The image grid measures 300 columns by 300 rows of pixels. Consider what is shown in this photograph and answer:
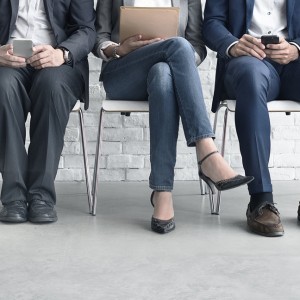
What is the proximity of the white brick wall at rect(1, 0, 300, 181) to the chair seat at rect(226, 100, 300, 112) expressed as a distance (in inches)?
31.8

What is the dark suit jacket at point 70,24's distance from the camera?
243 cm

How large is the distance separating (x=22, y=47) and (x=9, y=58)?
3.3 inches

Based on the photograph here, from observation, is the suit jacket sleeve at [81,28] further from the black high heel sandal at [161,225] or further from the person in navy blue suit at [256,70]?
the black high heel sandal at [161,225]

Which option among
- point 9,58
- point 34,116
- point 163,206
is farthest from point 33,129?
point 163,206

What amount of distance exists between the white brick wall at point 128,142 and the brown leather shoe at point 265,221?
1.05 m

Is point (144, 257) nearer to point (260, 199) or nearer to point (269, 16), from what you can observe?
point (260, 199)

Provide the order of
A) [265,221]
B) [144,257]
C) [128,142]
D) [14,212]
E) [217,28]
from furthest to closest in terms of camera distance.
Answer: [128,142] < [217,28] < [14,212] < [265,221] < [144,257]

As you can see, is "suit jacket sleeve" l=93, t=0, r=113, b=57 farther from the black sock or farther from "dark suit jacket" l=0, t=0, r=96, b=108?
the black sock

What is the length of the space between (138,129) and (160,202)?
39.6 inches

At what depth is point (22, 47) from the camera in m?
2.25

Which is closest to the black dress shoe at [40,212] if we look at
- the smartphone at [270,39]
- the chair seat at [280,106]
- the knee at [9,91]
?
the knee at [9,91]

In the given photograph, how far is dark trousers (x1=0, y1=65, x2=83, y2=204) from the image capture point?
2287 millimetres

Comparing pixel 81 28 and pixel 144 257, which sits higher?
pixel 81 28

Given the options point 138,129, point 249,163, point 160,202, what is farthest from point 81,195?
point 249,163
